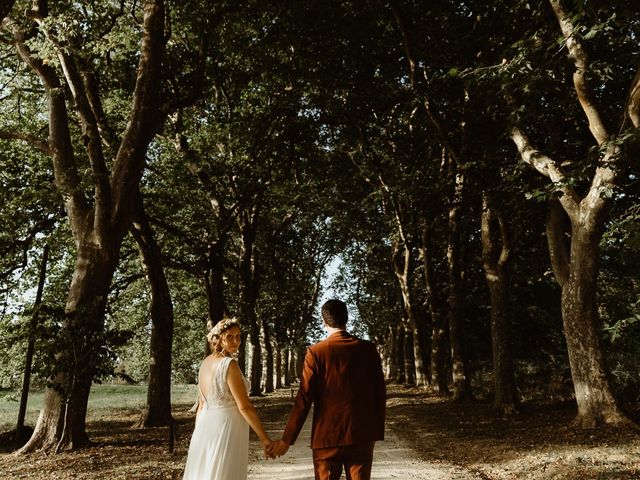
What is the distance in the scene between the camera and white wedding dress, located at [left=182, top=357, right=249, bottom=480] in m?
4.61

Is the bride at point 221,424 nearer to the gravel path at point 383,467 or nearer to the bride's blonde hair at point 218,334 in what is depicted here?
the bride's blonde hair at point 218,334

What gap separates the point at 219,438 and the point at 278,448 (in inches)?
25.1

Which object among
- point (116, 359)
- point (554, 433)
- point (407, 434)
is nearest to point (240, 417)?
point (116, 359)

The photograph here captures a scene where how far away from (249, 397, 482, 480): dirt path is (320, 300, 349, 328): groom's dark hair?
15.0 ft

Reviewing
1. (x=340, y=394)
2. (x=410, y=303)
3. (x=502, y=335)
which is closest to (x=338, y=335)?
(x=340, y=394)

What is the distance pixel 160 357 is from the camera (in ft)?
49.8

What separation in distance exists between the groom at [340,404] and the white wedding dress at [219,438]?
69 cm

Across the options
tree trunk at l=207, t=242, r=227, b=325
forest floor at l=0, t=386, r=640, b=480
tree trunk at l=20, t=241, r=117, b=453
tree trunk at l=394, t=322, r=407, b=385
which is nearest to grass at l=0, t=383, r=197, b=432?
tree trunk at l=20, t=241, r=117, b=453

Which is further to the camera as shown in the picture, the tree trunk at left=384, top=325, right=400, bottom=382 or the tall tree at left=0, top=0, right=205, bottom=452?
the tree trunk at left=384, top=325, right=400, bottom=382

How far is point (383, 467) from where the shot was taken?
863cm

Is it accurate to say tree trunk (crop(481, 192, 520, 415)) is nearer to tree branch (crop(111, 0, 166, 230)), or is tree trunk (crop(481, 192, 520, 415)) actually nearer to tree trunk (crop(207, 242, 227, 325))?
tree trunk (crop(207, 242, 227, 325))

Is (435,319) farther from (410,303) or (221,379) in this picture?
(221,379)

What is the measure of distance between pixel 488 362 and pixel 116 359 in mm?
26683

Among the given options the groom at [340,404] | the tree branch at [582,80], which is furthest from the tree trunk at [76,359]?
the tree branch at [582,80]
